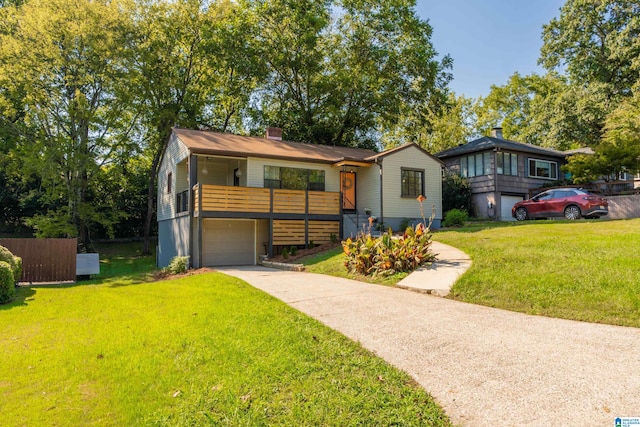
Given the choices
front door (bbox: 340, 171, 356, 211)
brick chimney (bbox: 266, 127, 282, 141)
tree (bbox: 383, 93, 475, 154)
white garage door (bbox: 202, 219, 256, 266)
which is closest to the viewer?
white garage door (bbox: 202, 219, 256, 266)

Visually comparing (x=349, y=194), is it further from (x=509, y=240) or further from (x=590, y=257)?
(x=590, y=257)

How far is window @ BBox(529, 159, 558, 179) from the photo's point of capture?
23.0 m

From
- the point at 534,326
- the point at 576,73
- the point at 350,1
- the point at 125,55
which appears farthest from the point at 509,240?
the point at 576,73

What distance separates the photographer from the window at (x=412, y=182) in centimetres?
1830

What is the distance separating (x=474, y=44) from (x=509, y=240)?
12954 mm


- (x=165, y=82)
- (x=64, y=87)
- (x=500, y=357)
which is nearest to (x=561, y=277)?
(x=500, y=357)

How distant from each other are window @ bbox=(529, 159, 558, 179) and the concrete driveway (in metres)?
19.0

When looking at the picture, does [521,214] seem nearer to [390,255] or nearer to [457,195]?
[457,195]

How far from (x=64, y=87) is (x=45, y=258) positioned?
13.8 meters

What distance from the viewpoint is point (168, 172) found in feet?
65.2

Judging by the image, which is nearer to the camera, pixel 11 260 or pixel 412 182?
pixel 11 260

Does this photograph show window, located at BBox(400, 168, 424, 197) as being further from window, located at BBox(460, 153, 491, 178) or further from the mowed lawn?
the mowed lawn

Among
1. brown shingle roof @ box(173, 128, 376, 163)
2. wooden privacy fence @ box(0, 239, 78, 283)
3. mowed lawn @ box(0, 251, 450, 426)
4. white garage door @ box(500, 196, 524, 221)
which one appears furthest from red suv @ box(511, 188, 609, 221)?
wooden privacy fence @ box(0, 239, 78, 283)

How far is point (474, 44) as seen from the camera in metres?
19.6
